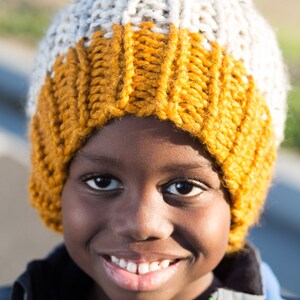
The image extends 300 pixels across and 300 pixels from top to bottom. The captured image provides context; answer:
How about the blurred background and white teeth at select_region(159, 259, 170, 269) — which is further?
the blurred background

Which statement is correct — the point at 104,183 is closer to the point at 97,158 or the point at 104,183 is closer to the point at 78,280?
the point at 97,158

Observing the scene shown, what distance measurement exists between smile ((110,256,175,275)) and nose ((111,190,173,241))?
0.10m

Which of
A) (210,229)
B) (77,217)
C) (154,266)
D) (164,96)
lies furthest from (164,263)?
(164,96)

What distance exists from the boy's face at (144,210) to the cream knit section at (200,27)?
0.25 m

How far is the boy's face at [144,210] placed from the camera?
1562 mm

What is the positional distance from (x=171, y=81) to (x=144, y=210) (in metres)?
0.31

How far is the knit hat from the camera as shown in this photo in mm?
1579

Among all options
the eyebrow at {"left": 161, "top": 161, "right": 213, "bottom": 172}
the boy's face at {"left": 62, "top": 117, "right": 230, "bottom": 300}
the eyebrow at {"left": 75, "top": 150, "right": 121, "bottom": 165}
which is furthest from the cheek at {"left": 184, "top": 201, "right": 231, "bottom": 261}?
the eyebrow at {"left": 75, "top": 150, "right": 121, "bottom": 165}

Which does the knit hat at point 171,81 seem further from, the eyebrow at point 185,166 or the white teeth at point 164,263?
the white teeth at point 164,263

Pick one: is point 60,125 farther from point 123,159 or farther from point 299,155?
point 299,155

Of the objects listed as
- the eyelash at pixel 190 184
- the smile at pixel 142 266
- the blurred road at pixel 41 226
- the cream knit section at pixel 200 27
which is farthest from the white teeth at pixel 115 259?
the blurred road at pixel 41 226

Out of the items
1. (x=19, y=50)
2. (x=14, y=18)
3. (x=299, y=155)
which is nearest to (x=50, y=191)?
(x=299, y=155)

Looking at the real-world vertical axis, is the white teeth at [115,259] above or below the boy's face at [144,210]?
below

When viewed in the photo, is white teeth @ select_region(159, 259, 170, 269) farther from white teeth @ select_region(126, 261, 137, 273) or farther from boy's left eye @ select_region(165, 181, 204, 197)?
boy's left eye @ select_region(165, 181, 204, 197)
